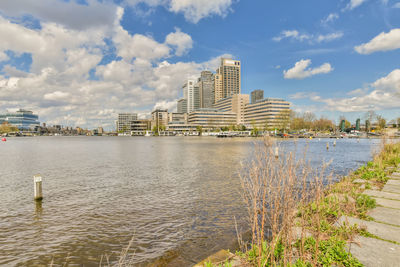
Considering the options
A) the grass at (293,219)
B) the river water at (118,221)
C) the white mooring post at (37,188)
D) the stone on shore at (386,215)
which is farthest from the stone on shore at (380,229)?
the white mooring post at (37,188)

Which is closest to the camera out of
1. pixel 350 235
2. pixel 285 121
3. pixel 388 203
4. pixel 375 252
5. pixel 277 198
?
pixel 277 198

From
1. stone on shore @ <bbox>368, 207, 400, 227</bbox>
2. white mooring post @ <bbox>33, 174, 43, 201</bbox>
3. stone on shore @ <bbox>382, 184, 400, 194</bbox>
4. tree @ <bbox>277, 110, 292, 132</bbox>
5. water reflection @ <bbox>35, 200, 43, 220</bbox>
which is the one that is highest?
tree @ <bbox>277, 110, 292, 132</bbox>

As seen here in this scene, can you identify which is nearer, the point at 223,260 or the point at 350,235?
the point at 223,260

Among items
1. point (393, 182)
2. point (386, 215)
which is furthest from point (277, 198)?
point (393, 182)

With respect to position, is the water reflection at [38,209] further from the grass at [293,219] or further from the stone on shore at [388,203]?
the stone on shore at [388,203]

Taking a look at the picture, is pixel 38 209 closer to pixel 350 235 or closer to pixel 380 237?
pixel 350 235

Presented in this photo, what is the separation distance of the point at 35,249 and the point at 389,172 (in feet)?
64.4

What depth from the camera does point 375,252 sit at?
5059mm

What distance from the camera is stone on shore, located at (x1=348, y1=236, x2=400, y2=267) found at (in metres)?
4.65

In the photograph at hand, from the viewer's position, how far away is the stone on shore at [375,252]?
15.3 feet

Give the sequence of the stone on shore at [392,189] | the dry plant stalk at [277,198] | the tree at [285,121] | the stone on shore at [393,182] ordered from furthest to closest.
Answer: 1. the tree at [285,121]
2. the stone on shore at [393,182]
3. the stone on shore at [392,189]
4. the dry plant stalk at [277,198]

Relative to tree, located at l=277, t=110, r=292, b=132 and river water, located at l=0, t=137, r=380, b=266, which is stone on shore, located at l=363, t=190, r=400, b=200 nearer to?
river water, located at l=0, t=137, r=380, b=266

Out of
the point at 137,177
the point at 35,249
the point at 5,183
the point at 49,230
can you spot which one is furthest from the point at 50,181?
the point at 35,249

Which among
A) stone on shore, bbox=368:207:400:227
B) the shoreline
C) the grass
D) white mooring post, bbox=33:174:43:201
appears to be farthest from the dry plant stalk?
white mooring post, bbox=33:174:43:201
